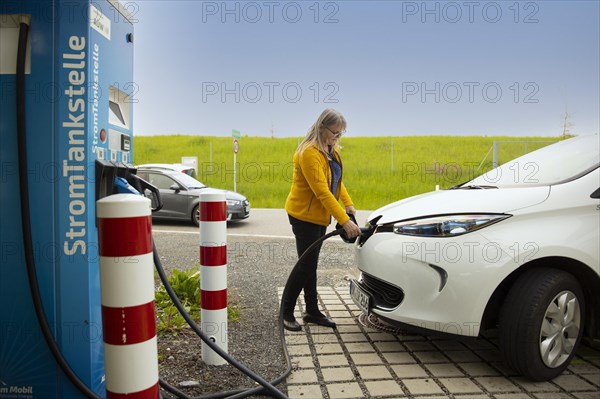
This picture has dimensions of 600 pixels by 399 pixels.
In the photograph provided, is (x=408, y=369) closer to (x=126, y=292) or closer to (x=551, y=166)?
(x=551, y=166)

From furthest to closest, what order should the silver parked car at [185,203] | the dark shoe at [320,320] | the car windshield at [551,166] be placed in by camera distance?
the silver parked car at [185,203] → the dark shoe at [320,320] → the car windshield at [551,166]

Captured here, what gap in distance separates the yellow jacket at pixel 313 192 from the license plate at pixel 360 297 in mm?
506

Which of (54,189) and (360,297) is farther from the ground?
(54,189)

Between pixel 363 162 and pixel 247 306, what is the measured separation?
2154 centimetres

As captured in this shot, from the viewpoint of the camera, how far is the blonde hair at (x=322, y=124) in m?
3.40

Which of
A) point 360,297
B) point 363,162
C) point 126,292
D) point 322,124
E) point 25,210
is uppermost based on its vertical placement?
point 363,162

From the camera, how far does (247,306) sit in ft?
13.4

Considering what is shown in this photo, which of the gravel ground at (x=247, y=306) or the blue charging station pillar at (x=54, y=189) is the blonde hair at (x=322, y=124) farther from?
the blue charging station pillar at (x=54, y=189)

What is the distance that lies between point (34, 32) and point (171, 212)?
8.76m

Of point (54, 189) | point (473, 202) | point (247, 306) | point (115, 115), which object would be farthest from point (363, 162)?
point (54, 189)

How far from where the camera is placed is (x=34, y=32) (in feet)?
6.14

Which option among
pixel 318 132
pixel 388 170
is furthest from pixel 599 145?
pixel 388 170

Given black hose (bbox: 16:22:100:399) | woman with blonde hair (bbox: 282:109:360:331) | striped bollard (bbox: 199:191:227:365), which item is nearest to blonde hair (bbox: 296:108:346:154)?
woman with blonde hair (bbox: 282:109:360:331)

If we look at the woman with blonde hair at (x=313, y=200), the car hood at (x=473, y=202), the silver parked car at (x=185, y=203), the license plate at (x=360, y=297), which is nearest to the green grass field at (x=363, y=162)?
the silver parked car at (x=185, y=203)
